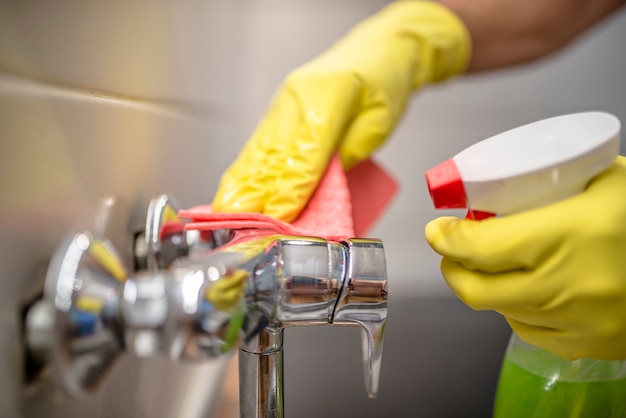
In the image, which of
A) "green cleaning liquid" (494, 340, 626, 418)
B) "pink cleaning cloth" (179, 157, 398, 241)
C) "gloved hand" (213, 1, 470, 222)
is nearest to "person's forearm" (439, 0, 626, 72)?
"gloved hand" (213, 1, 470, 222)

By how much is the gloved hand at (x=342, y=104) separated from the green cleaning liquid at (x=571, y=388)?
0.25 m

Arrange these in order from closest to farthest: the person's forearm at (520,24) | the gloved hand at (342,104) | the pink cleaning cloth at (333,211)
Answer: the pink cleaning cloth at (333,211) < the gloved hand at (342,104) < the person's forearm at (520,24)

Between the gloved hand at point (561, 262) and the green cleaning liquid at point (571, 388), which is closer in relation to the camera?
the gloved hand at point (561, 262)

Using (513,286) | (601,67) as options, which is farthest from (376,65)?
(601,67)

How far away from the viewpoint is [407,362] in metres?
0.81

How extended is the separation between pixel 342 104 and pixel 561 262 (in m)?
0.32

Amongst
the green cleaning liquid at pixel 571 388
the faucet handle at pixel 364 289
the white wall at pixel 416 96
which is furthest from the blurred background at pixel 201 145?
the green cleaning liquid at pixel 571 388

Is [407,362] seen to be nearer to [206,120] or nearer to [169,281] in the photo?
[206,120]

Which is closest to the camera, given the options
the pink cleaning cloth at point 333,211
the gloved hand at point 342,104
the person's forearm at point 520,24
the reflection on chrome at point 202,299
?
the reflection on chrome at point 202,299

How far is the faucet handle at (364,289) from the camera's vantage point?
29 cm

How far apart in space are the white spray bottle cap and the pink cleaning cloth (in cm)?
9

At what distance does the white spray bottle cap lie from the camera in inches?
10.9

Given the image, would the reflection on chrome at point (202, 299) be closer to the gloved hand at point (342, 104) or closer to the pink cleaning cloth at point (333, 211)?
the pink cleaning cloth at point (333, 211)

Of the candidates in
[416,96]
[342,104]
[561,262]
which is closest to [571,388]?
[561,262]
